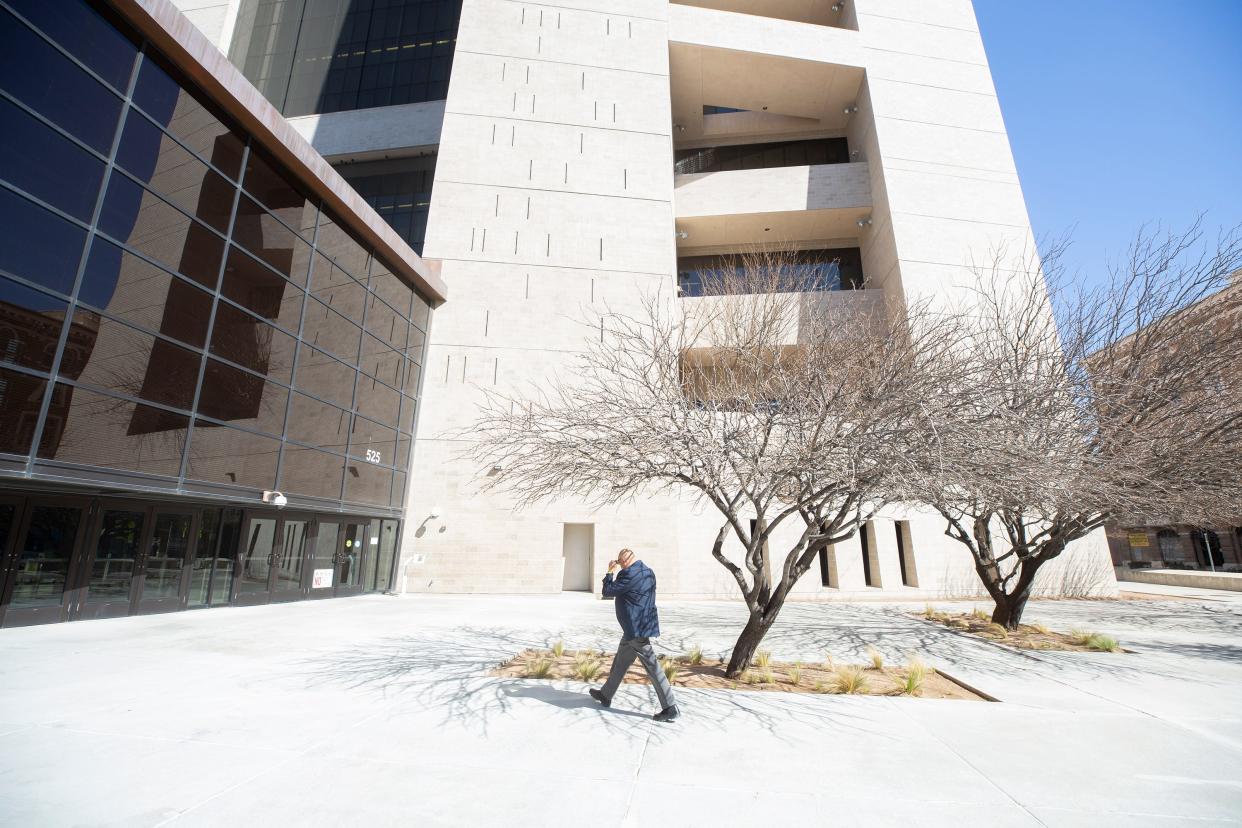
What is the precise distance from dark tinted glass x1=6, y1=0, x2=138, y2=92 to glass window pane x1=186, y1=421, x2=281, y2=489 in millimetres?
6240

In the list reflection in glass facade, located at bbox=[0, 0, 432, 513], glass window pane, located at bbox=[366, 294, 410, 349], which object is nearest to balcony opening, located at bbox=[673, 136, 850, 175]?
glass window pane, located at bbox=[366, 294, 410, 349]

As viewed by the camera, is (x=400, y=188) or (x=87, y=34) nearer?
(x=87, y=34)

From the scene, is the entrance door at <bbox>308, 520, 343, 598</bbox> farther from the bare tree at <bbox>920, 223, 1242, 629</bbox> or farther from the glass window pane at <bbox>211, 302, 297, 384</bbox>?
the bare tree at <bbox>920, 223, 1242, 629</bbox>

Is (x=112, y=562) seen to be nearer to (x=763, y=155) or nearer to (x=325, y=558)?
(x=325, y=558)

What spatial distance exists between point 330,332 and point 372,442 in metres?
3.44

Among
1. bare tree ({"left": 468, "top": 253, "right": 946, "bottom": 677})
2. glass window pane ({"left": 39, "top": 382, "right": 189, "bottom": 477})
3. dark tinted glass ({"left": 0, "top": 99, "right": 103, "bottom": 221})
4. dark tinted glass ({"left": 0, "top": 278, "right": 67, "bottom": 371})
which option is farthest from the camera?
glass window pane ({"left": 39, "top": 382, "right": 189, "bottom": 477})

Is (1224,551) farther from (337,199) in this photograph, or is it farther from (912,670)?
(337,199)

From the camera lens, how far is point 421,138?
25.0 metres

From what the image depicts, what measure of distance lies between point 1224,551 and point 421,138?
51.3 meters

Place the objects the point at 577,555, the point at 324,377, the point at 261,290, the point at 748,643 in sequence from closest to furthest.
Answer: the point at 748,643
the point at 261,290
the point at 324,377
the point at 577,555

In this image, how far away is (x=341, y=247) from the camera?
14570 mm

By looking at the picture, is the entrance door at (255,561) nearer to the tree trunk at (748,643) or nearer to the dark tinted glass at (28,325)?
the dark tinted glass at (28,325)

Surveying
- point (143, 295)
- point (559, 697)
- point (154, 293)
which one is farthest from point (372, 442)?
point (559, 697)

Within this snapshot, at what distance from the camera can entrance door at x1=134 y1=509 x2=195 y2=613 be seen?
10703 millimetres
